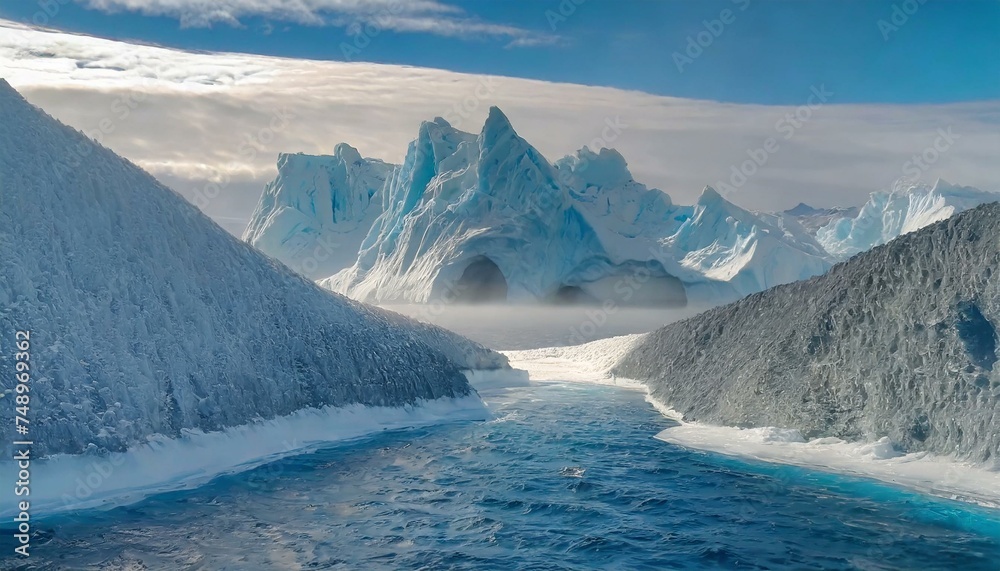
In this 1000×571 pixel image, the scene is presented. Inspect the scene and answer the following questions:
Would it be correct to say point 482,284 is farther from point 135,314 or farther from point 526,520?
point 526,520

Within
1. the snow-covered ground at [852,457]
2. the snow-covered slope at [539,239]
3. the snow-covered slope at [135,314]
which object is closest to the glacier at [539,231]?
the snow-covered slope at [539,239]

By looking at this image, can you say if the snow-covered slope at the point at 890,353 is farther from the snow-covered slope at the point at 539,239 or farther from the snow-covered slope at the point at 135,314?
the snow-covered slope at the point at 539,239

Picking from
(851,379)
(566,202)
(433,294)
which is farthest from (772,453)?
(566,202)

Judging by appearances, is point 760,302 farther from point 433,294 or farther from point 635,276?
point 635,276

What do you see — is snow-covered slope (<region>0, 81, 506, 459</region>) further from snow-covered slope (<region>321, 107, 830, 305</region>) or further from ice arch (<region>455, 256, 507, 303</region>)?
ice arch (<region>455, 256, 507, 303</region>)

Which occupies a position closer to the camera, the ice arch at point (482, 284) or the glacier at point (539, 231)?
the glacier at point (539, 231)

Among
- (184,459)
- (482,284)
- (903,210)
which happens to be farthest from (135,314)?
(903,210)
